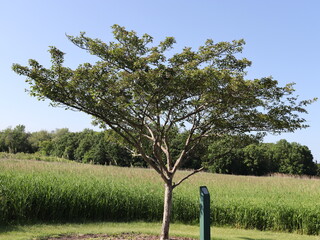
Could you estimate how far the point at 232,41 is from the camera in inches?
279

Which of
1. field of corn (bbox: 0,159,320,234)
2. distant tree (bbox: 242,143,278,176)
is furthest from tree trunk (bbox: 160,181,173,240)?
distant tree (bbox: 242,143,278,176)

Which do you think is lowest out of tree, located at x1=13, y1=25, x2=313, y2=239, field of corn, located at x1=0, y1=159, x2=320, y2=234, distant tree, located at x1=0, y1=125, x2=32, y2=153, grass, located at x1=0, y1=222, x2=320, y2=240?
grass, located at x1=0, y1=222, x2=320, y2=240

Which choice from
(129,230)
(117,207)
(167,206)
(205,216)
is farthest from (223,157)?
(205,216)

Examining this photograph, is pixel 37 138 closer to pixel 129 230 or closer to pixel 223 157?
pixel 223 157

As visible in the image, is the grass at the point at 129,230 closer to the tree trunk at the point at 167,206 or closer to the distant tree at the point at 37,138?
the tree trunk at the point at 167,206

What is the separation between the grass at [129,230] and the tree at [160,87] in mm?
2006

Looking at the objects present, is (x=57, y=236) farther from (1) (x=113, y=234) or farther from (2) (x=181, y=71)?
(2) (x=181, y=71)

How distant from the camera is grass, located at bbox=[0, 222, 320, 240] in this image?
8375 millimetres

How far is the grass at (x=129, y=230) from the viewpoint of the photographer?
838 centimetres

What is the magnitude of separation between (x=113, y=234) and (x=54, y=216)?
9.04 ft

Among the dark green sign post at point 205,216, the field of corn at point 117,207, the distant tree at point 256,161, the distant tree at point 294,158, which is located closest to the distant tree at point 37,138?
the distant tree at point 256,161

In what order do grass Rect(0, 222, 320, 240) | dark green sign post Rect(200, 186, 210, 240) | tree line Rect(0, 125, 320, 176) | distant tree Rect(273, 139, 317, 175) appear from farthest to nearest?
distant tree Rect(273, 139, 317, 175), tree line Rect(0, 125, 320, 176), grass Rect(0, 222, 320, 240), dark green sign post Rect(200, 186, 210, 240)

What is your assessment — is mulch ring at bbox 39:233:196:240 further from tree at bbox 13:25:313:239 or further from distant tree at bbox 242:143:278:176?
distant tree at bbox 242:143:278:176

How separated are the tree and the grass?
2.01 m
